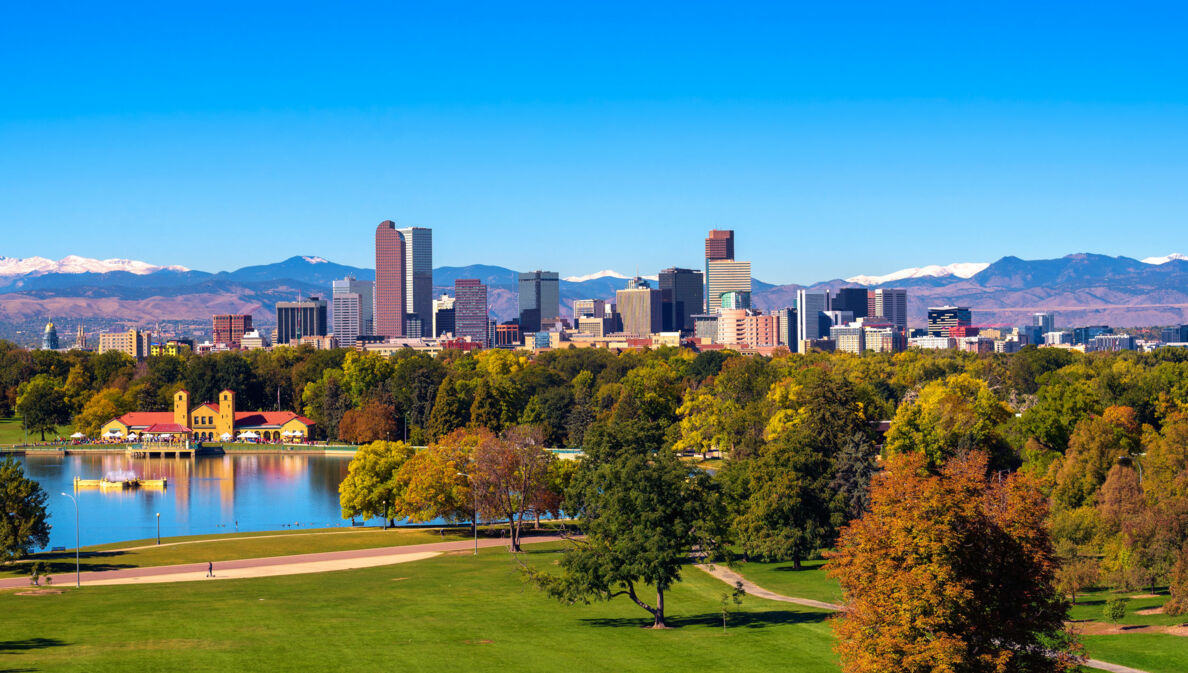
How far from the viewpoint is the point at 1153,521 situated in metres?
42.9

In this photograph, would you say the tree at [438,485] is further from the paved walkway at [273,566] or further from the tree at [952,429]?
the tree at [952,429]

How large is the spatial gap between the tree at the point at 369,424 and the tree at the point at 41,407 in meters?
34.9

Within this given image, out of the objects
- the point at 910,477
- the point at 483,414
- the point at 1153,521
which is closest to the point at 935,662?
the point at 910,477

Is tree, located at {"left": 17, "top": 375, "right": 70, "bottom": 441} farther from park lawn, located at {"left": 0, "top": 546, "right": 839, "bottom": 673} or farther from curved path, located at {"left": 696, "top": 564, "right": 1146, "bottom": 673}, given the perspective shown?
curved path, located at {"left": 696, "top": 564, "right": 1146, "bottom": 673}

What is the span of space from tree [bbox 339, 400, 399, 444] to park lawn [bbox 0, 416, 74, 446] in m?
35.8

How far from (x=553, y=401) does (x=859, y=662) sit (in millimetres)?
107709

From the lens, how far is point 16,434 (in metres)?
146

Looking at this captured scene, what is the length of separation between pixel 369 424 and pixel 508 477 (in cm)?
7419

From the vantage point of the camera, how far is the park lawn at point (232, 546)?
55031 millimetres

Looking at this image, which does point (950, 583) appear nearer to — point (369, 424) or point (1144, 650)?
point (1144, 650)

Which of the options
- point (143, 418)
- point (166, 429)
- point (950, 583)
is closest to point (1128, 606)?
point (950, 583)

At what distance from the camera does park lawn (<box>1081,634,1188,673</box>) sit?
3291cm

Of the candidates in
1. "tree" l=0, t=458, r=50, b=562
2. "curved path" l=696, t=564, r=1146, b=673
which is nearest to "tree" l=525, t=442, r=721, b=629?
"curved path" l=696, t=564, r=1146, b=673

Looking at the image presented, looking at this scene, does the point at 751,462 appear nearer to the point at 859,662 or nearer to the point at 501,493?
the point at 501,493
